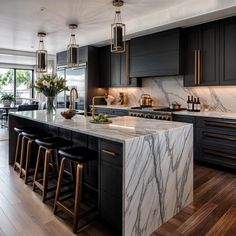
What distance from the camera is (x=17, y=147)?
3830mm

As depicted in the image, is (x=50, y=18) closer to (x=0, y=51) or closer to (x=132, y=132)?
(x=132, y=132)

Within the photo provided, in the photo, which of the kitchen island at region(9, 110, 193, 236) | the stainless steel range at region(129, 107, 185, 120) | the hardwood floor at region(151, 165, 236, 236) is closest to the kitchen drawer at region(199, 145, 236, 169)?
the hardwood floor at region(151, 165, 236, 236)

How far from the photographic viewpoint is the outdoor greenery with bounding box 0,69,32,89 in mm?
9916

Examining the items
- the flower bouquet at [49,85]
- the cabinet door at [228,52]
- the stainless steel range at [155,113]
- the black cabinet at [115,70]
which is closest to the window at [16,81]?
the black cabinet at [115,70]

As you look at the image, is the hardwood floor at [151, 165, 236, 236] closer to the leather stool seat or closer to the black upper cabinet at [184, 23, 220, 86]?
the leather stool seat

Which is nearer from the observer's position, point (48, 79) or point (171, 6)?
point (48, 79)

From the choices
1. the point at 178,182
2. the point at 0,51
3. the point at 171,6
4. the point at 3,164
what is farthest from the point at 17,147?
the point at 0,51

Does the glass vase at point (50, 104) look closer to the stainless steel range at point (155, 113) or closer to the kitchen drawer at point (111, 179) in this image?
the stainless steel range at point (155, 113)

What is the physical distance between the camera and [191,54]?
4.29 m

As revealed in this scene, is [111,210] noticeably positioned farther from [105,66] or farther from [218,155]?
[105,66]

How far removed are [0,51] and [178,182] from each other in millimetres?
6965

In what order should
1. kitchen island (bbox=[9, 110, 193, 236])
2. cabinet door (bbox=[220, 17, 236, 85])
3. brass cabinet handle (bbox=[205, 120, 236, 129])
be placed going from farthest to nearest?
cabinet door (bbox=[220, 17, 236, 85])
brass cabinet handle (bbox=[205, 120, 236, 129])
kitchen island (bbox=[9, 110, 193, 236])

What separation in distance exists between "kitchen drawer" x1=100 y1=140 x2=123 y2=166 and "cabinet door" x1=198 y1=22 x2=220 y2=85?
2.75 m

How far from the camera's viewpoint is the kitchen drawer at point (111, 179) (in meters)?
1.93
